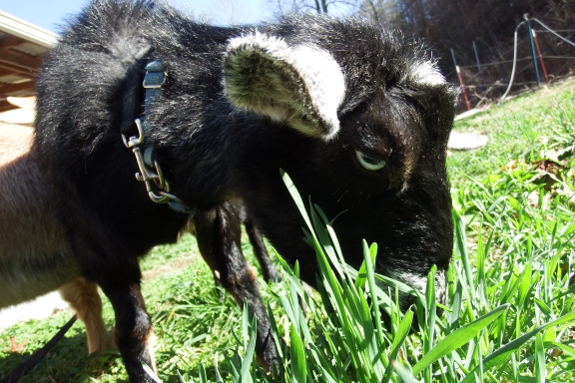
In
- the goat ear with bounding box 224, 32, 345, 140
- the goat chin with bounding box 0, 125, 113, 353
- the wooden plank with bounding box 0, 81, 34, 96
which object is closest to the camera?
the goat ear with bounding box 224, 32, 345, 140

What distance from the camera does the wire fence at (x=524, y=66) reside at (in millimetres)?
15773

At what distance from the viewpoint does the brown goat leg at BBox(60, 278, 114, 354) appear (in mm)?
3756

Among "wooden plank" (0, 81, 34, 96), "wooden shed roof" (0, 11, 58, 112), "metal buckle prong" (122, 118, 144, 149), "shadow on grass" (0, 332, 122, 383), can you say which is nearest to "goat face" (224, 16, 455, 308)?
"metal buckle prong" (122, 118, 144, 149)

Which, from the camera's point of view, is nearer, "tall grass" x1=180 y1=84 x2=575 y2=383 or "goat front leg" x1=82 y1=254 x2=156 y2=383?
"tall grass" x1=180 y1=84 x2=575 y2=383

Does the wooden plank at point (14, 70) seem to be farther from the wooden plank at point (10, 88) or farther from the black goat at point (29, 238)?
the black goat at point (29, 238)

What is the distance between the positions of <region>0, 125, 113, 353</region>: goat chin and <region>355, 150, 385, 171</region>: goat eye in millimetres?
2399

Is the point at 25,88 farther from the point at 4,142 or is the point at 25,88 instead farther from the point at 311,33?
the point at 311,33

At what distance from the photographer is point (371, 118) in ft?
5.75

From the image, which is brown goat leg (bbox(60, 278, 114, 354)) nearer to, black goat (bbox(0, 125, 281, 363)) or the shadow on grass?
the shadow on grass

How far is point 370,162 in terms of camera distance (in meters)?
1.74

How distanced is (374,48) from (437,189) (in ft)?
2.21

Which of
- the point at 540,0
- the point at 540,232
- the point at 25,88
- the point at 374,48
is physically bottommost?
the point at 540,232

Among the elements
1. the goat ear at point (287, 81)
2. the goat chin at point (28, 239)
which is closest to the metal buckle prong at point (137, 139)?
the goat ear at point (287, 81)

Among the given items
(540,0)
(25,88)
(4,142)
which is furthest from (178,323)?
(540,0)
